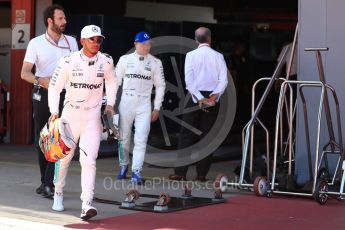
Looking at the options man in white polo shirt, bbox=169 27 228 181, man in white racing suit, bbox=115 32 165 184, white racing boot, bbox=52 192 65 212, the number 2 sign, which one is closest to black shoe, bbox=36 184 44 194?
white racing boot, bbox=52 192 65 212

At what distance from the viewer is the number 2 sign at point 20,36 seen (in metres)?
14.4

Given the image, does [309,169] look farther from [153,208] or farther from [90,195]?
[90,195]

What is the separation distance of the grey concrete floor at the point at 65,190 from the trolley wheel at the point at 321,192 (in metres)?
1.23

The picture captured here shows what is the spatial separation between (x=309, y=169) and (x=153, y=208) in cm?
244

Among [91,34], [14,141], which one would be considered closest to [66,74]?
[91,34]

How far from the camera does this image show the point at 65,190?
9.43 meters

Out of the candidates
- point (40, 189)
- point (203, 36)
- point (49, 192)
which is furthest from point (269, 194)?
point (40, 189)

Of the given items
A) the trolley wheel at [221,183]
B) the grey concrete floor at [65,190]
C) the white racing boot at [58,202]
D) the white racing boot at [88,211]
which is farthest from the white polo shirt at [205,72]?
the white racing boot at [88,211]

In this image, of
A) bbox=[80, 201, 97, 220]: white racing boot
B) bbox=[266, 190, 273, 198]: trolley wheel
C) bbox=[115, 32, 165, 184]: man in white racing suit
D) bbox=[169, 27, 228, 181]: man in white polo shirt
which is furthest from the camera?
bbox=[169, 27, 228, 181]: man in white polo shirt

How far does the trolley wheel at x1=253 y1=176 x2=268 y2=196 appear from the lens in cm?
894

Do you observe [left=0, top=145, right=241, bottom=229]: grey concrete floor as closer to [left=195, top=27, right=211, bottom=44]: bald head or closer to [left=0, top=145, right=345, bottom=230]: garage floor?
[left=0, top=145, right=345, bottom=230]: garage floor

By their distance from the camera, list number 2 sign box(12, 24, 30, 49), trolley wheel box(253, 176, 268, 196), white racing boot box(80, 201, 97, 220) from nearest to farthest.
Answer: white racing boot box(80, 201, 97, 220)
trolley wheel box(253, 176, 268, 196)
number 2 sign box(12, 24, 30, 49)

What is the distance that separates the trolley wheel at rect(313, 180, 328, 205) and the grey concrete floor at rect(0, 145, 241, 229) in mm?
1234

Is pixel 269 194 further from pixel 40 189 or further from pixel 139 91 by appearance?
pixel 40 189
